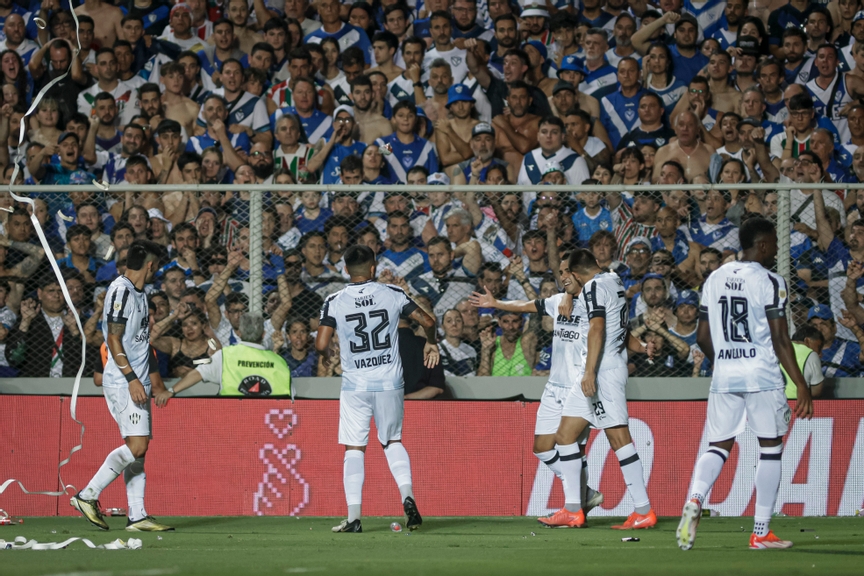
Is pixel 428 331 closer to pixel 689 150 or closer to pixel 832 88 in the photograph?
pixel 689 150

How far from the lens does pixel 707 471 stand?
24.1 feet

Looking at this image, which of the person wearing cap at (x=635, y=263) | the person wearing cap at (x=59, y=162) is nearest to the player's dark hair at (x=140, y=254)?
the person wearing cap at (x=59, y=162)

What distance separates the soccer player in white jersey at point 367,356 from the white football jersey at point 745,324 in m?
2.51

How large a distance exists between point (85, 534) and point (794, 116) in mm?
8475

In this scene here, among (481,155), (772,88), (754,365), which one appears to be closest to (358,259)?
(754,365)

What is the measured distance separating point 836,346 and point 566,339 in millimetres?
3012

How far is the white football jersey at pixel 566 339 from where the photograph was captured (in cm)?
939

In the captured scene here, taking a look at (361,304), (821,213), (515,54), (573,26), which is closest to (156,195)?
(361,304)

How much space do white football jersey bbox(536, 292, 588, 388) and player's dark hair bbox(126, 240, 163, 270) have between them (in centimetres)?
324

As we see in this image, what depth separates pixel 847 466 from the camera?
415 inches

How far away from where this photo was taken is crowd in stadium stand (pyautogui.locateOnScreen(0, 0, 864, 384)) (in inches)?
430

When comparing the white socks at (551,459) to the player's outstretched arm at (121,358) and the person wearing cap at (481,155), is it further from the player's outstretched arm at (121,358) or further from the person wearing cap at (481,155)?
the person wearing cap at (481,155)

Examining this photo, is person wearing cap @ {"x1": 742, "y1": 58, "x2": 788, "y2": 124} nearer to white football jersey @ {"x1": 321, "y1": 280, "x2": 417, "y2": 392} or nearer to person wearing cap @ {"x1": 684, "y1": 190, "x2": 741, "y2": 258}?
person wearing cap @ {"x1": 684, "y1": 190, "x2": 741, "y2": 258}

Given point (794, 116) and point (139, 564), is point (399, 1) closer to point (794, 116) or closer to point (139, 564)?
point (794, 116)
